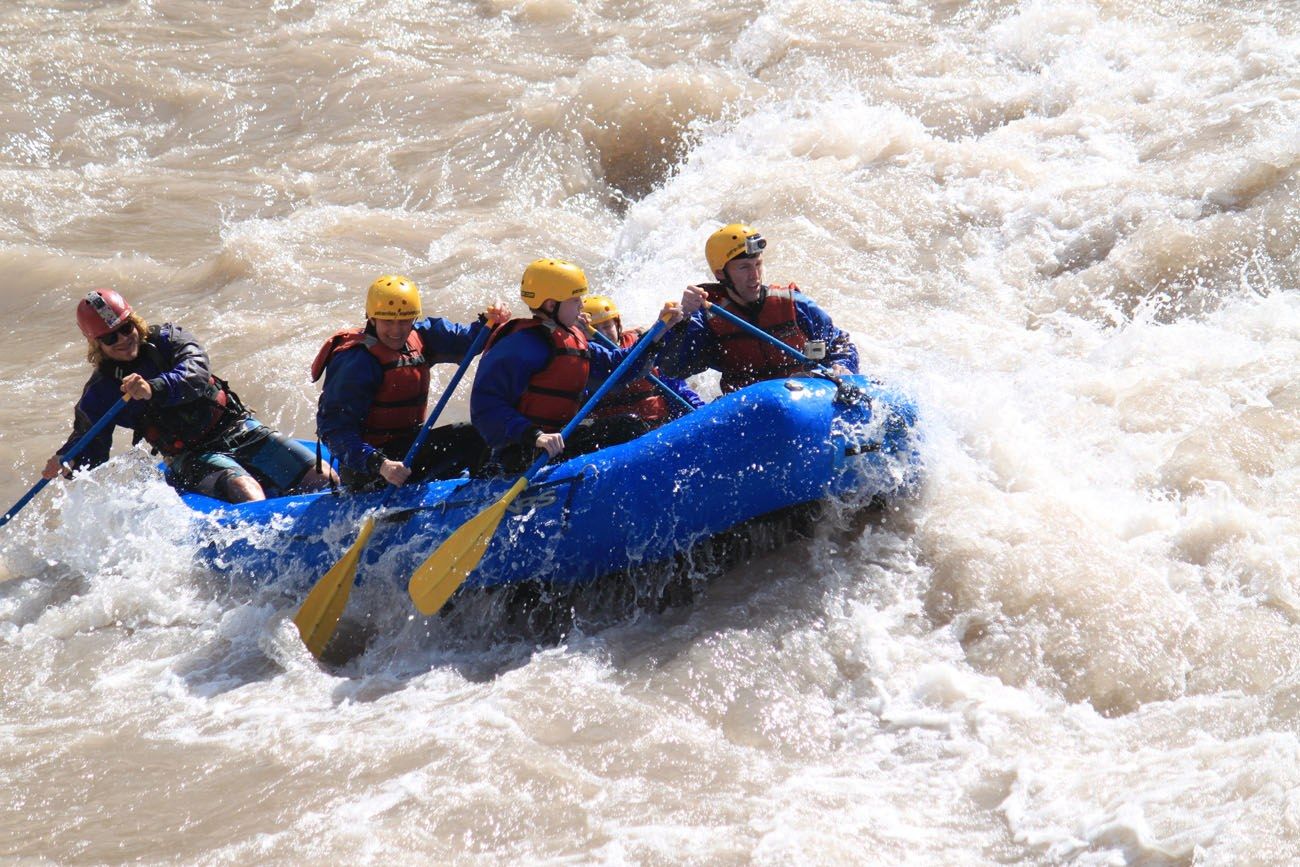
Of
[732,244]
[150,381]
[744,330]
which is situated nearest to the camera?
[732,244]

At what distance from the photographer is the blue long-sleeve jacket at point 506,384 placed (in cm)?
525

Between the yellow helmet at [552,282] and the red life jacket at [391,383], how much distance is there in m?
0.75

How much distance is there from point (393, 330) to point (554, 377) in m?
0.78

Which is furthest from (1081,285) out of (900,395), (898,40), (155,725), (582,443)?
(155,725)

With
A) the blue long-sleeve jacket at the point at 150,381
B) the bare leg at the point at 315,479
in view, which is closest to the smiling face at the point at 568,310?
the bare leg at the point at 315,479

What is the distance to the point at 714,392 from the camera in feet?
23.5

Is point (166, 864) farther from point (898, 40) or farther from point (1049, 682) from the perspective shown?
point (898, 40)

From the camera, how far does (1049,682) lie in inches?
175

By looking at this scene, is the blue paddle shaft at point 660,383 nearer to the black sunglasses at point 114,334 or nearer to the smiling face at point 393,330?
the smiling face at point 393,330

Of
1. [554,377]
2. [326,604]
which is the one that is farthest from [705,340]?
[326,604]

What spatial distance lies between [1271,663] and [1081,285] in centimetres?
376

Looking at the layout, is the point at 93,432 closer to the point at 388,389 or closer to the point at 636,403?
the point at 388,389

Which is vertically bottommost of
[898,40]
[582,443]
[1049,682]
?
[1049,682]

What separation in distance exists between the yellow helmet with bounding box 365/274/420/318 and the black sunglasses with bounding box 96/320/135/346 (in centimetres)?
129
